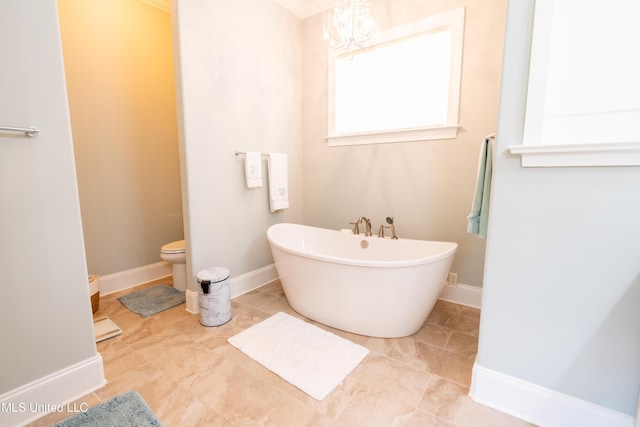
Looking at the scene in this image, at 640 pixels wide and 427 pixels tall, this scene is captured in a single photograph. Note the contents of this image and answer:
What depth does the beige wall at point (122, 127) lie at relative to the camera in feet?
7.86

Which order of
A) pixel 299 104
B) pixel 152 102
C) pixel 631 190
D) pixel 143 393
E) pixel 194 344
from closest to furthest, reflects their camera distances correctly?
pixel 631 190
pixel 143 393
pixel 194 344
pixel 152 102
pixel 299 104

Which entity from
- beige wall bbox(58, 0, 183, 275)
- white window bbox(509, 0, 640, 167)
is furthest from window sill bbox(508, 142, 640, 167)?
beige wall bbox(58, 0, 183, 275)

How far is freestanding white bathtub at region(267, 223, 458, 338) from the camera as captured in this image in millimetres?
1745

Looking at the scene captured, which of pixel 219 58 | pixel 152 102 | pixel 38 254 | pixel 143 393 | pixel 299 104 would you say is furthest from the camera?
pixel 299 104

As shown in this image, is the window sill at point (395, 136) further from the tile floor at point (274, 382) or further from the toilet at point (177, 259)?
the toilet at point (177, 259)

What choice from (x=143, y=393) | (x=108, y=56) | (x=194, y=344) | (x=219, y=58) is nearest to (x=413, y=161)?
(x=219, y=58)

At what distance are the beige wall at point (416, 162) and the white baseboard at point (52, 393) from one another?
7.37 ft

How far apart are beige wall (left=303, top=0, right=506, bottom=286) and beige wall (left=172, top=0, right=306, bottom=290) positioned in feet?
0.90

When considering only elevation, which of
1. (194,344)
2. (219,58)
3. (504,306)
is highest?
(219,58)

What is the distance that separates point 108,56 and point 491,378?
12.3 feet

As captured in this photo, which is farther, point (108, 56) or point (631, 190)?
point (108, 56)

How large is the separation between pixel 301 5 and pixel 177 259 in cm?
288

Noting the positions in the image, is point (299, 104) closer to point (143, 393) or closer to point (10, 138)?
point (10, 138)

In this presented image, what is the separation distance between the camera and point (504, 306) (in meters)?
1.30
